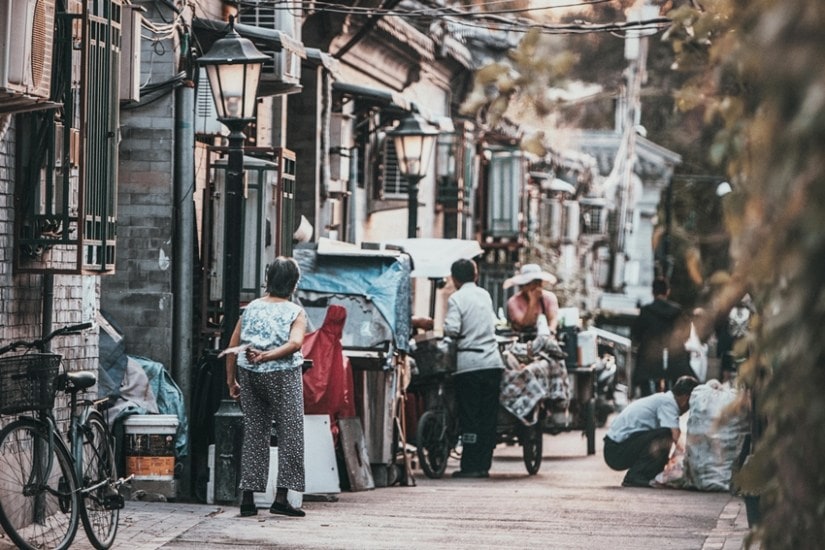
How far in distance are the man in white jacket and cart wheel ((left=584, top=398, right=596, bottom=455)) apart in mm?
3553

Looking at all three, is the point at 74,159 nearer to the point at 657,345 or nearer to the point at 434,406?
the point at 434,406

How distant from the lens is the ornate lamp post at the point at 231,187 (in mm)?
12500

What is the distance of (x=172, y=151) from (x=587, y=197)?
29.7 m

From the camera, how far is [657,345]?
68.5 ft

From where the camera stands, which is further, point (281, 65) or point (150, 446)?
point (281, 65)

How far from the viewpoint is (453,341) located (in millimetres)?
15906

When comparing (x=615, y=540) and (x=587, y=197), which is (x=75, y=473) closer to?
(x=615, y=540)

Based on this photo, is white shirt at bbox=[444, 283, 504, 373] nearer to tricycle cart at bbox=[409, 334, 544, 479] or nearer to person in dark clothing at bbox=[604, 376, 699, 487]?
tricycle cart at bbox=[409, 334, 544, 479]

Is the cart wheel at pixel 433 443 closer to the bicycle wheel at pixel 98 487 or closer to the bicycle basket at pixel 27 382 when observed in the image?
the bicycle wheel at pixel 98 487

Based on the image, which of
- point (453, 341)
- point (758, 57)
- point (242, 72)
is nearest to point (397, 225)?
point (453, 341)

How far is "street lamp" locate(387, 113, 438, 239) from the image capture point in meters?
20.1

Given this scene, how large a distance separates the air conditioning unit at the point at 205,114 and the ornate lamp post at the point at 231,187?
215 centimetres

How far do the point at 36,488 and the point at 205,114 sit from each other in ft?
22.6

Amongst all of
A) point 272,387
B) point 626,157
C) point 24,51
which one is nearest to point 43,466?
point 24,51
